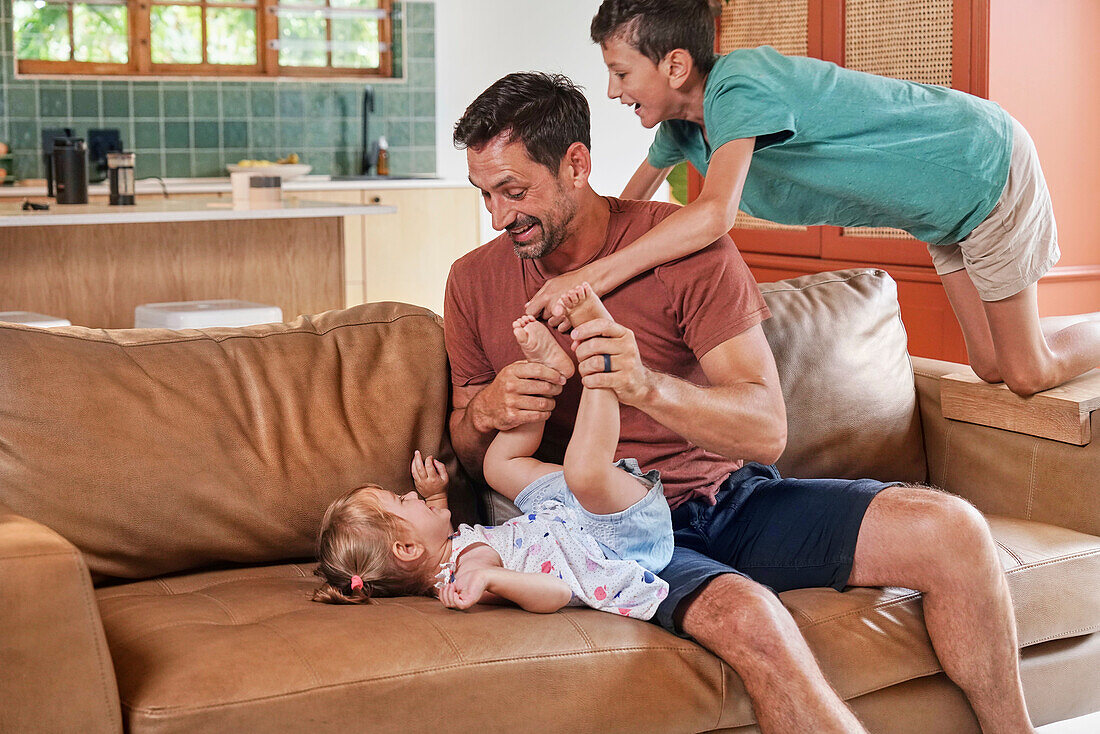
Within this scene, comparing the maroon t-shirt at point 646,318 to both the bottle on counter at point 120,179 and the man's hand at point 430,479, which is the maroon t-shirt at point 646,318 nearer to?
the man's hand at point 430,479

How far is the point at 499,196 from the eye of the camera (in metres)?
2.07

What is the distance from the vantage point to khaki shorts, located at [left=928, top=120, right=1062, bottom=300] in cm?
244

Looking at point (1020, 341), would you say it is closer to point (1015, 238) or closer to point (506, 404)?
point (1015, 238)

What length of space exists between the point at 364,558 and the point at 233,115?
5.24 m

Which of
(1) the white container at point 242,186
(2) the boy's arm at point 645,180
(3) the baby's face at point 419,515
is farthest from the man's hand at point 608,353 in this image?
(1) the white container at point 242,186

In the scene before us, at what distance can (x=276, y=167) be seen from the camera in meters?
6.12

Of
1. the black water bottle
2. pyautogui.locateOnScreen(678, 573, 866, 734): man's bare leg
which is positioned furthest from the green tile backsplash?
pyautogui.locateOnScreen(678, 573, 866, 734): man's bare leg

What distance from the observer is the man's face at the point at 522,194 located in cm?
205

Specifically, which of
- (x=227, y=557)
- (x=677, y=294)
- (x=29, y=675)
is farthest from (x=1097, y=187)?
(x=29, y=675)

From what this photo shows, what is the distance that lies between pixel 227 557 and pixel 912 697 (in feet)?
3.92

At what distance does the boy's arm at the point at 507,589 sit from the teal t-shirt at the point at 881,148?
1.02 metres

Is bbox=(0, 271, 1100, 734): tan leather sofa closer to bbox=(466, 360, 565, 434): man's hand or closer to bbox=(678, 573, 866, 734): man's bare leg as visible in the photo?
bbox=(678, 573, 866, 734): man's bare leg

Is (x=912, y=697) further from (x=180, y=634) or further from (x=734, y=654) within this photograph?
(x=180, y=634)

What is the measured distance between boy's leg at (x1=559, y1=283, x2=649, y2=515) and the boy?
534 mm
